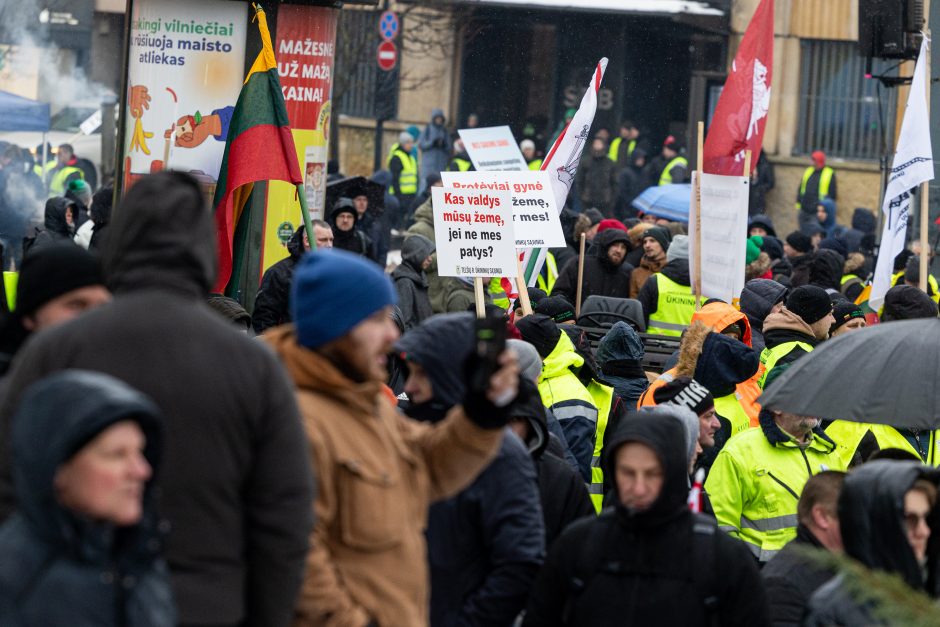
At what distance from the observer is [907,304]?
925 cm

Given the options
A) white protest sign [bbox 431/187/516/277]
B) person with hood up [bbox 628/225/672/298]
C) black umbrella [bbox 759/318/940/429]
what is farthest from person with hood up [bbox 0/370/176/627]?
person with hood up [bbox 628/225/672/298]

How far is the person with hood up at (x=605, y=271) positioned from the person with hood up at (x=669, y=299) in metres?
1.32

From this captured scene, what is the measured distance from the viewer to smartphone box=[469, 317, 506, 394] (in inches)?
145

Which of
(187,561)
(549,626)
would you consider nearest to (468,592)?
(549,626)

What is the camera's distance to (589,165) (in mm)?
29000

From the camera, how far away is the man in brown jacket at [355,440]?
3672 millimetres

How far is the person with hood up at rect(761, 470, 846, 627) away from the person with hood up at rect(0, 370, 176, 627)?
2089 millimetres

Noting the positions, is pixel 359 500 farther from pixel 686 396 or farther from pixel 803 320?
pixel 803 320

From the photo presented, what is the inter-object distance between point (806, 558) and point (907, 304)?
4.64 metres

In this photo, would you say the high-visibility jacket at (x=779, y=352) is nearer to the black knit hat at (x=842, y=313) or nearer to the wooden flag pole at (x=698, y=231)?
the black knit hat at (x=842, y=313)

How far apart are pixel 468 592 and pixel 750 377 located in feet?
11.6

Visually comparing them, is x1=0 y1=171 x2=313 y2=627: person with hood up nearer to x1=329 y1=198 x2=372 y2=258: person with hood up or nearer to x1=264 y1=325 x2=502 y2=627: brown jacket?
x1=264 y1=325 x2=502 y2=627: brown jacket

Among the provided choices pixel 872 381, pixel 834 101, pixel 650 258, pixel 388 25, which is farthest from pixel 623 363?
pixel 834 101

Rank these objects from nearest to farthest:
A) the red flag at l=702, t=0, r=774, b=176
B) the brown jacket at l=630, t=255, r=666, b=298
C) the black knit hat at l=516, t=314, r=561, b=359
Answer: the black knit hat at l=516, t=314, r=561, b=359, the red flag at l=702, t=0, r=774, b=176, the brown jacket at l=630, t=255, r=666, b=298
